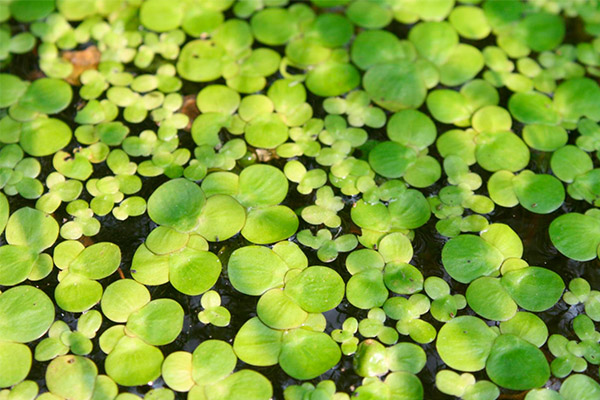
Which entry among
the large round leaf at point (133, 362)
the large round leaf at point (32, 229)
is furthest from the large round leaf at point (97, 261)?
the large round leaf at point (133, 362)

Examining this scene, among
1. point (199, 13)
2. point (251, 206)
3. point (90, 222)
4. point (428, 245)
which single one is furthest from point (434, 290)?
point (199, 13)

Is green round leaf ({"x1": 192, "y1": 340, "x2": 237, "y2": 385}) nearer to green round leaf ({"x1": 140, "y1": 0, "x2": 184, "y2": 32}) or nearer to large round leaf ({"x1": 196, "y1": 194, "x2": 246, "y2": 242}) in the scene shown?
large round leaf ({"x1": 196, "y1": 194, "x2": 246, "y2": 242})

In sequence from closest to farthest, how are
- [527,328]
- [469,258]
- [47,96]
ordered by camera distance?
[527,328] < [469,258] < [47,96]

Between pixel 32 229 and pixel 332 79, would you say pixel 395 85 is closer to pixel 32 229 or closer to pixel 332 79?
pixel 332 79

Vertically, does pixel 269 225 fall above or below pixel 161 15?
below

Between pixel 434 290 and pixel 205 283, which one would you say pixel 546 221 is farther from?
pixel 205 283

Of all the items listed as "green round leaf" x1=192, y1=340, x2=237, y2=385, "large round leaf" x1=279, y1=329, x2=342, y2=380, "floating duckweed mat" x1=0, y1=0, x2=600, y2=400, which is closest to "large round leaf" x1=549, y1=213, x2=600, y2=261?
"floating duckweed mat" x1=0, y1=0, x2=600, y2=400

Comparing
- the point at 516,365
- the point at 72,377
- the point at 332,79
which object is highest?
the point at 332,79

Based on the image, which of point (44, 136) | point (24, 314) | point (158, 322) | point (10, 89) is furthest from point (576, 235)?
point (10, 89)

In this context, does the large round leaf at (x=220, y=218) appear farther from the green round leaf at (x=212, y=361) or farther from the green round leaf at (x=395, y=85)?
the green round leaf at (x=395, y=85)
